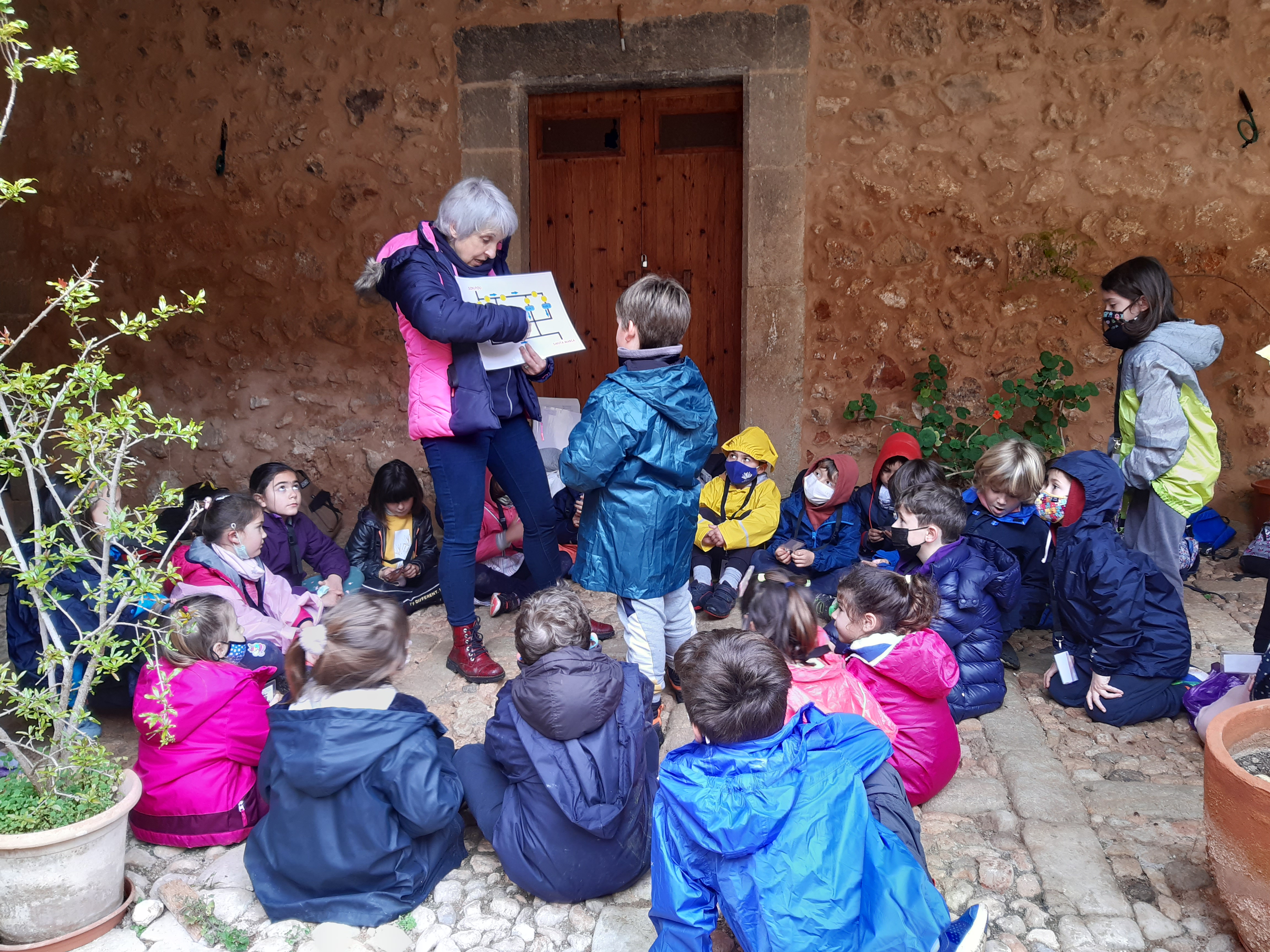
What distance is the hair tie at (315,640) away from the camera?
2.28 meters

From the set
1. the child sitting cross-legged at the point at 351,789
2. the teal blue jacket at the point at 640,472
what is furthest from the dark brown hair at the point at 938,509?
the child sitting cross-legged at the point at 351,789

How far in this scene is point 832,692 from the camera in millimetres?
2379

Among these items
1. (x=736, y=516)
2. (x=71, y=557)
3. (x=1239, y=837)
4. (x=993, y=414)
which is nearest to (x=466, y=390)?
(x=71, y=557)

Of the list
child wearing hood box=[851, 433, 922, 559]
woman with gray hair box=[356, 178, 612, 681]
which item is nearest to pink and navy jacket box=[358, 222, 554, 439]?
woman with gray hair box=[356, 178, 612, 681]

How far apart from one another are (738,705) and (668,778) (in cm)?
19

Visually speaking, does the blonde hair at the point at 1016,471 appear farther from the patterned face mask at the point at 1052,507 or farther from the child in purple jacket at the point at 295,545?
the child in purple jacket at the point at 295,545

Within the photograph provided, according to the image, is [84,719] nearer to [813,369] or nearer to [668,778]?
[668,778]

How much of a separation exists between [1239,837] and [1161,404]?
1.93 m

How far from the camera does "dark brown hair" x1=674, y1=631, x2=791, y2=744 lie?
1.85 meters

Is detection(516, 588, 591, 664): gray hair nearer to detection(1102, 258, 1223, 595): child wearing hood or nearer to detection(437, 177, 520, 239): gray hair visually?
detection(437, 177, 520, 239): gray hair

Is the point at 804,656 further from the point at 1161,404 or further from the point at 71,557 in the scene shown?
the point at 1161,404

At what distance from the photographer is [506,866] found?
7.52ft

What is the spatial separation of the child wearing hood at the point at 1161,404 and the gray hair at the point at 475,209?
226 cm

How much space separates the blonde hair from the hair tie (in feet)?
7.51
